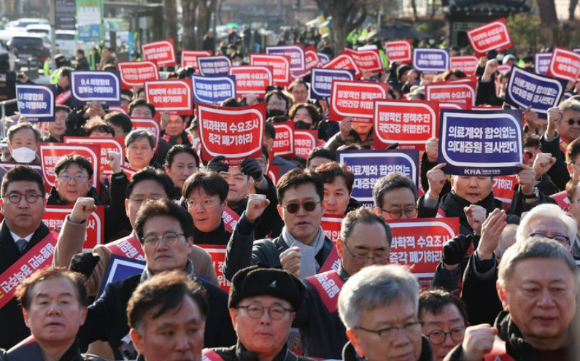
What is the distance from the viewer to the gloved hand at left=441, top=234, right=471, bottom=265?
5.69m

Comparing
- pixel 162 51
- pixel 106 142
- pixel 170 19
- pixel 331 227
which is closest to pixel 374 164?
pixel 331 227

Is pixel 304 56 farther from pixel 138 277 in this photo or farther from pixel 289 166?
pixel 138 277

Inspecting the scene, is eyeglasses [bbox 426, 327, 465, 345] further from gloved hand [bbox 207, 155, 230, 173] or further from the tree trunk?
the tree trunk

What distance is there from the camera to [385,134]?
11.0 metres

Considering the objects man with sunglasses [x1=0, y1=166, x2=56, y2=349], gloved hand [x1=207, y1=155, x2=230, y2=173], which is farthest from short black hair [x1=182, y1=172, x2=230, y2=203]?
gloved hand [x1=207, y1=155, x2=230, y2=173]

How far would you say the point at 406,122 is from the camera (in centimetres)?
1080

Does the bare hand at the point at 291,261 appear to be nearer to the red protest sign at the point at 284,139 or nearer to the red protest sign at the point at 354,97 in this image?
the red protest sign at the point at 284,139

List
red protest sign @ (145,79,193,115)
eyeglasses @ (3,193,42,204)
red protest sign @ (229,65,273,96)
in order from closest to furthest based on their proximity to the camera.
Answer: eyeglasses @ (3,193,42,204) < red protest sign @ (145,79,193,115) < red protest sign @ (229,65,273,96)

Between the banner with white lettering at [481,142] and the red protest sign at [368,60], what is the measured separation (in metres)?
12.8

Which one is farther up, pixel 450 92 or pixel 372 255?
pixel 450 92

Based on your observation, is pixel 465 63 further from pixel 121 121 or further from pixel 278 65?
pixel 121 121

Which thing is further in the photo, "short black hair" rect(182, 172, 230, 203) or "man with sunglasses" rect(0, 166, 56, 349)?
"short black hair" rect(182, 172, 230, 203)

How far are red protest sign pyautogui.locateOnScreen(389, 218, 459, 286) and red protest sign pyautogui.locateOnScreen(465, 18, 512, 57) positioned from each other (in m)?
13.4

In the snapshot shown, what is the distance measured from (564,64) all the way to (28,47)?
113 ft
